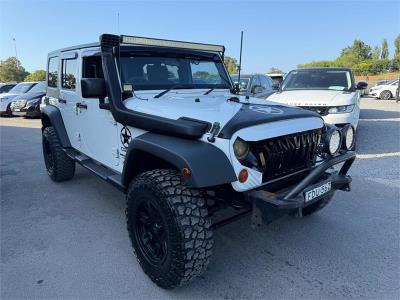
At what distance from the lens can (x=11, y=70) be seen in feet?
156

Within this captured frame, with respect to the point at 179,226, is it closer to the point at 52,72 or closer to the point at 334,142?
the point at 334,142

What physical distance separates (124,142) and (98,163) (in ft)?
3.15

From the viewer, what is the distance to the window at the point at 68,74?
4.47 meters

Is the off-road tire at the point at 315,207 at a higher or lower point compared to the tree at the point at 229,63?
lower

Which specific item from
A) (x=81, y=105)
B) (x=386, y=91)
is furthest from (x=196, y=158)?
(x=386, y=91)

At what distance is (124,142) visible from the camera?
3.42 m

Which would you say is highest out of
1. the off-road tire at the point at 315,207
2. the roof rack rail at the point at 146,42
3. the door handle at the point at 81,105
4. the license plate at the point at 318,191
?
the roof rack rail at the point at 146,42

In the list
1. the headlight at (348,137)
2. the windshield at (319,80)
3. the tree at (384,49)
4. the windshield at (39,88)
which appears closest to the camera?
the headlight at (348,137)

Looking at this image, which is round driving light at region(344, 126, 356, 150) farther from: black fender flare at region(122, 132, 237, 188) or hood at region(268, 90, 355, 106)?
hood at region(268, 90, 355, 106)

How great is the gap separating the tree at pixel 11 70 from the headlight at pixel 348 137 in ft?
173

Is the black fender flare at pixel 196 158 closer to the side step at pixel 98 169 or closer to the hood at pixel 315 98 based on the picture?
the side step at pixel 98 169

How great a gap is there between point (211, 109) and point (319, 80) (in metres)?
6.06

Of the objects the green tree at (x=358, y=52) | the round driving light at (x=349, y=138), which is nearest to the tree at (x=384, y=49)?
the green tree at (x=358, y=52)

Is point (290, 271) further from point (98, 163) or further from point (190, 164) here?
point (98, 163)
